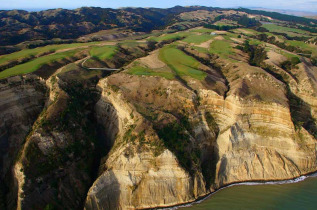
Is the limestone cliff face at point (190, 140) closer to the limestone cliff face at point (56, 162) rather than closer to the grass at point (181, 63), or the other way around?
the limestone cliff face at point (56, 162)

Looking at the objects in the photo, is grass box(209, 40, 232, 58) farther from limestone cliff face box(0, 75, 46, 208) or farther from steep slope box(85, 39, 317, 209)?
limestone cliff face box(0, 75, 46, 208)

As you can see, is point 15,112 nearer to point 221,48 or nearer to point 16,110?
point 16,110

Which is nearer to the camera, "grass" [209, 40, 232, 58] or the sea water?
the sea water

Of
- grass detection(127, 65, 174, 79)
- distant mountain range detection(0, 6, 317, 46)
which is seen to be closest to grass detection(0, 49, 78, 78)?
grass detection(127, 65, 174, 79)

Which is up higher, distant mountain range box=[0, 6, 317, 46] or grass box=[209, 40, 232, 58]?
distant mountain range box=[0, 6, 317, 46]

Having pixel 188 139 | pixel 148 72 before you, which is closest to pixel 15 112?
pixel 148 72

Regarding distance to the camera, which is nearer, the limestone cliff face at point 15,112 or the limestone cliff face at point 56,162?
the limestone cliff face at point 56,162

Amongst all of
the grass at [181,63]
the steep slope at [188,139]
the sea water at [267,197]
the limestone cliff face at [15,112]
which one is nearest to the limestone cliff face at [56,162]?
the steep slope at [188,139]
